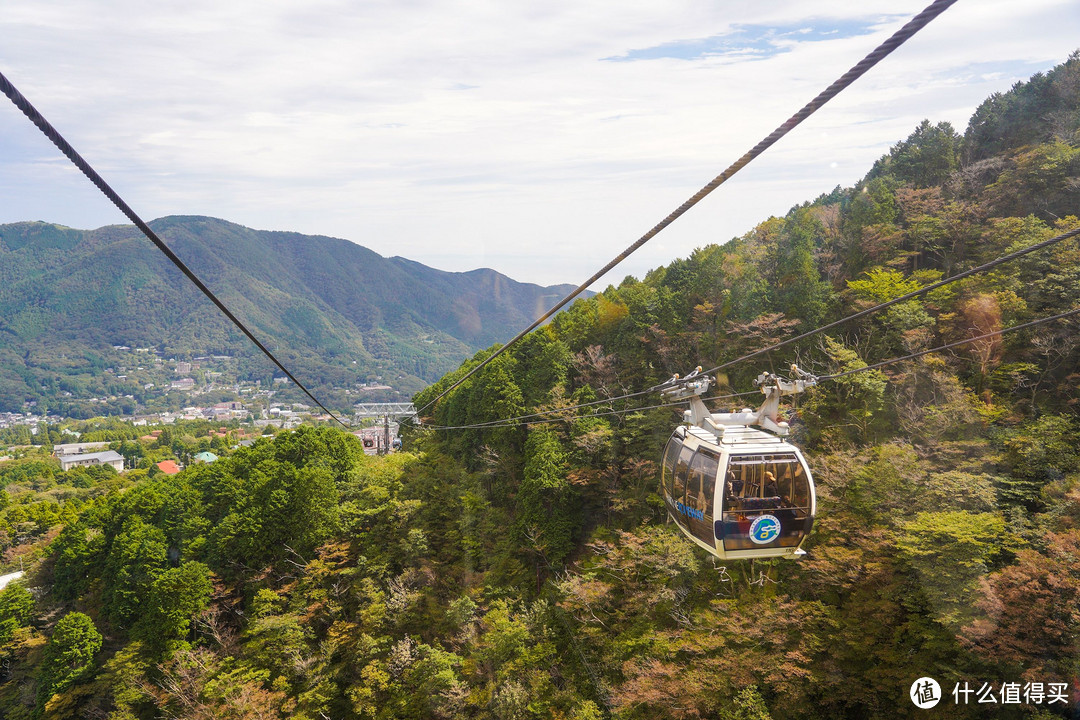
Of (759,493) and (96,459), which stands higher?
(759,493)

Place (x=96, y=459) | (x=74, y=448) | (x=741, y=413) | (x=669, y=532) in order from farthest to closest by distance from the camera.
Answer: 1. (x=74, y=448)
2. (x=96, y=459)
3. (x=669, y=532)
4. (x=741, y=413)

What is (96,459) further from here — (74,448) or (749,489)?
(749,489)

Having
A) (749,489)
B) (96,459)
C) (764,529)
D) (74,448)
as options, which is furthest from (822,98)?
(74,448)

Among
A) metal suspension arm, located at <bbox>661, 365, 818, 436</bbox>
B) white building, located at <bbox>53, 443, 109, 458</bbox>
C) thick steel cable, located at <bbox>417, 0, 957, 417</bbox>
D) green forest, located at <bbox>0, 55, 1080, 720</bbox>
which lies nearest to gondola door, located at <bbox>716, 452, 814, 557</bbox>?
metal suspension arm, located at <bbox>661, 365, 818, 436</bbox>

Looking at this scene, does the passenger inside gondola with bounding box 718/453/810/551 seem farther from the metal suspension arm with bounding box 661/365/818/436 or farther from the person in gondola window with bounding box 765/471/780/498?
the metal suspension arm with bounding box 661/365/818/436

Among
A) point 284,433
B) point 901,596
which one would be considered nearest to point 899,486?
point 901,596

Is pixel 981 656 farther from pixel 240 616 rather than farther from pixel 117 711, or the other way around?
pixel 117 711

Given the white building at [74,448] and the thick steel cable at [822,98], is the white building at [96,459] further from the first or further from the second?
the thick steel cable at [822,98]

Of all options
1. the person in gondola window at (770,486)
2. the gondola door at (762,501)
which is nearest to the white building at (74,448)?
the gondola door at (762,501)
